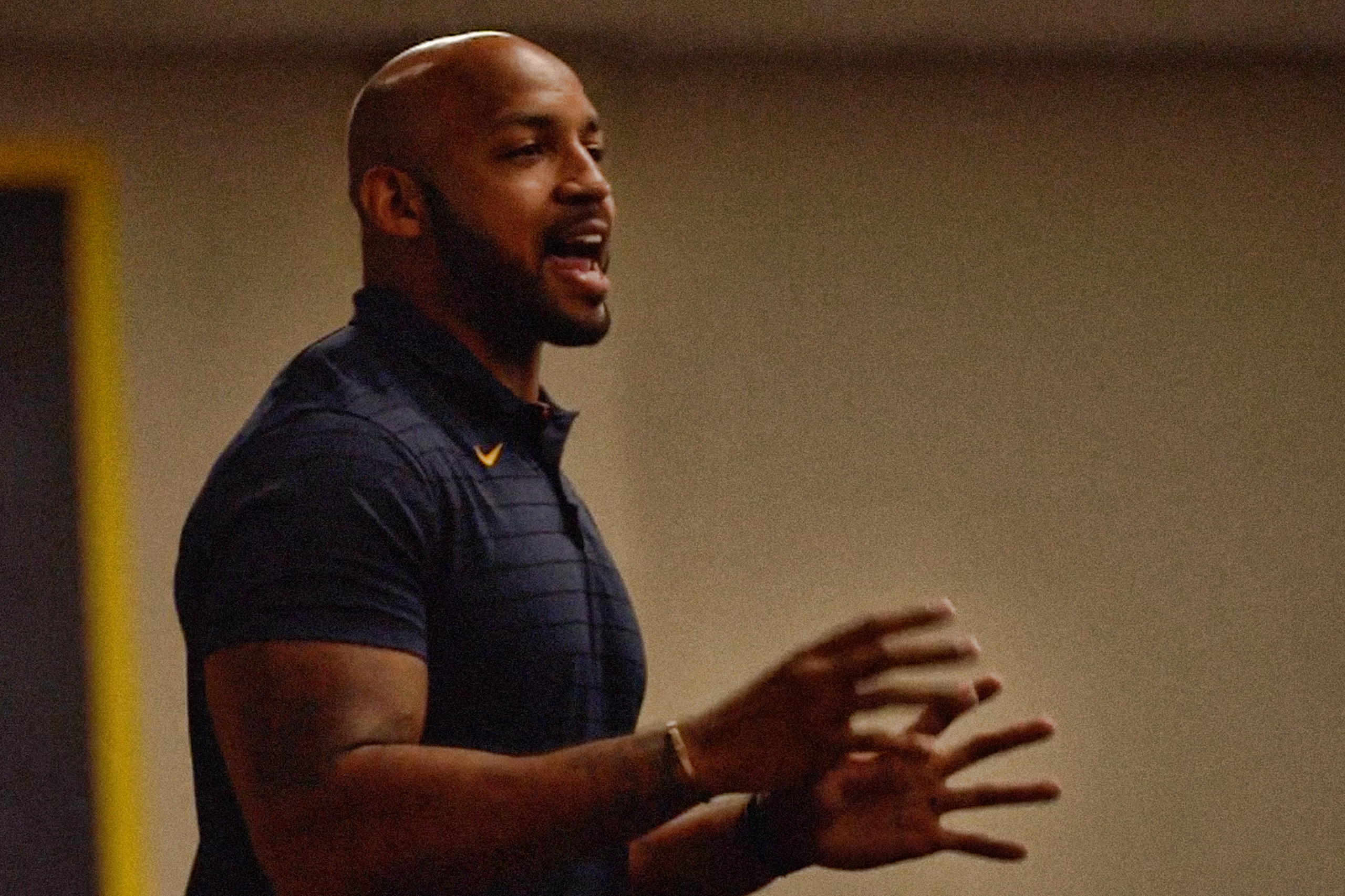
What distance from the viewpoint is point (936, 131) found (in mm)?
3508

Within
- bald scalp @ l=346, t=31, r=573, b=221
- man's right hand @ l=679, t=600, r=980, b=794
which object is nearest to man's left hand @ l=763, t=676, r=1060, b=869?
man's right hand @ l=679, t=600, r=980, b=794

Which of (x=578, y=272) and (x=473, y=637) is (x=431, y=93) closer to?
(x=578, y=272)

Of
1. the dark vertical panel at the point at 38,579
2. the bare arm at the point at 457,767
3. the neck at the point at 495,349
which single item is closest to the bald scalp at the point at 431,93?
the neck at the point at 495,349

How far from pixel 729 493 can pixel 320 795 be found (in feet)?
7.20

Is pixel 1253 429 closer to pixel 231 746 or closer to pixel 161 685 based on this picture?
pixel 161 685

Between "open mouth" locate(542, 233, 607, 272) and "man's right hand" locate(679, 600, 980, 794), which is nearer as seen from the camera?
"man's right hand" locate(679, 600, 980, 794)

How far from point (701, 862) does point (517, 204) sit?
60cm

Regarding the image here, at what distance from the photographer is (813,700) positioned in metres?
1.19

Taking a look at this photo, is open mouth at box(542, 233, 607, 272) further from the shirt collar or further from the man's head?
the shirt collar

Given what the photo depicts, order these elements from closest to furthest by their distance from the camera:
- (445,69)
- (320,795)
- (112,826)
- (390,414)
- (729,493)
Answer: (320,795)
(390,414)
(445,69)
(112,826)
(729,493)

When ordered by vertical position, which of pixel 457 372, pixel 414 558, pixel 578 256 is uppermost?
pixel 578 256

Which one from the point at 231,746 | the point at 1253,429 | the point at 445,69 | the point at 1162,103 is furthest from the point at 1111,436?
the point at 231,746

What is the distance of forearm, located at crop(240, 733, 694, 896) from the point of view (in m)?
1.20

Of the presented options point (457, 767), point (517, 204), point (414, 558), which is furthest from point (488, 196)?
point (457, 767)
